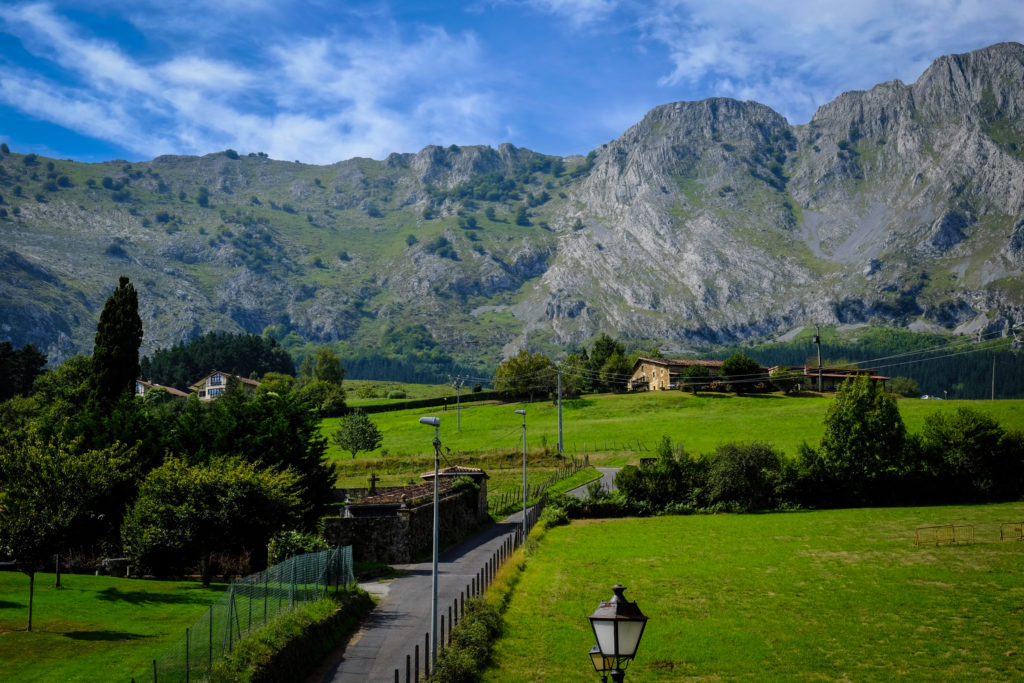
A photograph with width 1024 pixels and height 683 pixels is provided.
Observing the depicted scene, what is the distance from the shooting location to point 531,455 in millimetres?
102375

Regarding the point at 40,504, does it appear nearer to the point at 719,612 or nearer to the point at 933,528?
the point at 719,612

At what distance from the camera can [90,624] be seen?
31.6 metres

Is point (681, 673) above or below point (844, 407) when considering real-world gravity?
below

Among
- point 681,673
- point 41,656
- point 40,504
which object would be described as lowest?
point 681,673

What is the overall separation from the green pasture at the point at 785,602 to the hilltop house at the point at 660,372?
89749 millimetres

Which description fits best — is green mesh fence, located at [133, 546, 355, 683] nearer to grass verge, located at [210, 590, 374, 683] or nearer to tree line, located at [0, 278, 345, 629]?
grass verge, located at [210, 590, 374, 683]

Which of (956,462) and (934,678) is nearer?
(934,678)

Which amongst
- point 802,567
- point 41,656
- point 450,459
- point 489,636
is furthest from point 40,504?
point 450,459

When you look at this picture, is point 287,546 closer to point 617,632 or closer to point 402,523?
point 402,523

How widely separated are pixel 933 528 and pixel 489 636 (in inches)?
1566

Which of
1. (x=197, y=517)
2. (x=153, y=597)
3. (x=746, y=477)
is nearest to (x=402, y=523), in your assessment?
(x=197, y=517)

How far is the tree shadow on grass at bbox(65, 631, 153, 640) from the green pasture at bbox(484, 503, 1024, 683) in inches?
514

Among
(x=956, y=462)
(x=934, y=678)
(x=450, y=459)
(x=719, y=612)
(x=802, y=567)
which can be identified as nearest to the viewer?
(x=934, y=678)

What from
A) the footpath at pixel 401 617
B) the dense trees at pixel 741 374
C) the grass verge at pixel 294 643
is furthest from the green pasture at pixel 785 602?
the dense trees at pixel 741 374
